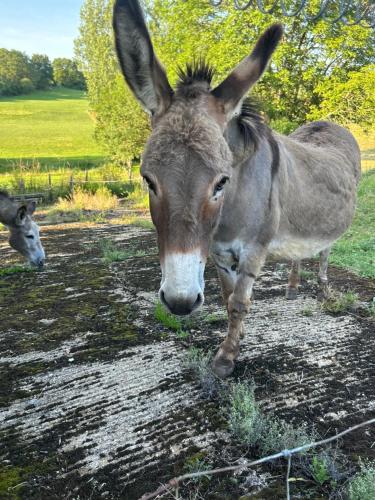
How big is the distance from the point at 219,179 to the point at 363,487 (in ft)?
5.04

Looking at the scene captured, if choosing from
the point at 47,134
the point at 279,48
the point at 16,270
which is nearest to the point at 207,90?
the point at 16,270

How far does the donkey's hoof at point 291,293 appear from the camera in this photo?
3.98m

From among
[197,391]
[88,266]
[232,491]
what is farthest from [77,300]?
[232,491]

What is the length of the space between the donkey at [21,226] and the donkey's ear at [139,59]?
4260 mm

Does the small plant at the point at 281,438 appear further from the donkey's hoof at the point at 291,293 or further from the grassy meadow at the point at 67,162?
the grassy meadow at the point at 67,162

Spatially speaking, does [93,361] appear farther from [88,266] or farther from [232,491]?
[88,266]

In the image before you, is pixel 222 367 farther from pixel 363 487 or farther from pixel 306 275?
pixel 306 275

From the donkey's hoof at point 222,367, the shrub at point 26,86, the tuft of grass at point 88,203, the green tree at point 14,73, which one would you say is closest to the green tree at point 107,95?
the tuft of grass at point 88,203

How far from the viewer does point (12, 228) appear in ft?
20.4

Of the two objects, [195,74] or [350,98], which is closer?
[195,74]

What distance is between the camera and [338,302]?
361 cm

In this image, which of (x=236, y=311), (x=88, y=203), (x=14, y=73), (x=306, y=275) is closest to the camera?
(x=236, y=311)

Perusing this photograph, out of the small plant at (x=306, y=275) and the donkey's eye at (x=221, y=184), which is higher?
the donkey's eye at (x=221, y=184)

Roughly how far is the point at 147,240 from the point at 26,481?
521 centimetres
